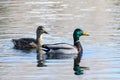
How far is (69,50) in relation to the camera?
67.2 feet

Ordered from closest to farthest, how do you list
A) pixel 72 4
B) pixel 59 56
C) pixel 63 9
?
pixel 59 56
pixel 63 9
pixel 72 4

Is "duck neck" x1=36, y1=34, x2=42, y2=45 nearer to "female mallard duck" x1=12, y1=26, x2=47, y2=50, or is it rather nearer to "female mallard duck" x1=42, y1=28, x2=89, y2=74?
"female mallard duck" x1=12, y1=26, x2=47, y2=50

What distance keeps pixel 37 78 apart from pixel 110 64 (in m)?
2.50

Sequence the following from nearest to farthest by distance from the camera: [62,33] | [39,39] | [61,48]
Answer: [61,48]
[39,39]
[62,33]

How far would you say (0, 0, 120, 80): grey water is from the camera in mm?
16828

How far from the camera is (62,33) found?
22.7 metres

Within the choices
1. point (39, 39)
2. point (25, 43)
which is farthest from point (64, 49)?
point (39, 39)

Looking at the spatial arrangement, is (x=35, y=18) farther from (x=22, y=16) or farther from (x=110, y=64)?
(x=110, y=64)

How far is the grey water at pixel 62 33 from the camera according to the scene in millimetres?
16828

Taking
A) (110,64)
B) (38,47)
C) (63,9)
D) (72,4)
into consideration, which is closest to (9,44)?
(38,47)

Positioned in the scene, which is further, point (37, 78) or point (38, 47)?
point (38, 47)

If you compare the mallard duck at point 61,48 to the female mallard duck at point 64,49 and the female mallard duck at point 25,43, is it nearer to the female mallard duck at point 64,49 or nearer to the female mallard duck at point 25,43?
the female mallard duck at point 64,49

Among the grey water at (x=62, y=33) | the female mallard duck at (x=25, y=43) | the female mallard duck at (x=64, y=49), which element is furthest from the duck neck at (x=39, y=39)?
the female mallard duck at (x=64, y=49)

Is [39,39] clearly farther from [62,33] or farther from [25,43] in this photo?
[62,33]
